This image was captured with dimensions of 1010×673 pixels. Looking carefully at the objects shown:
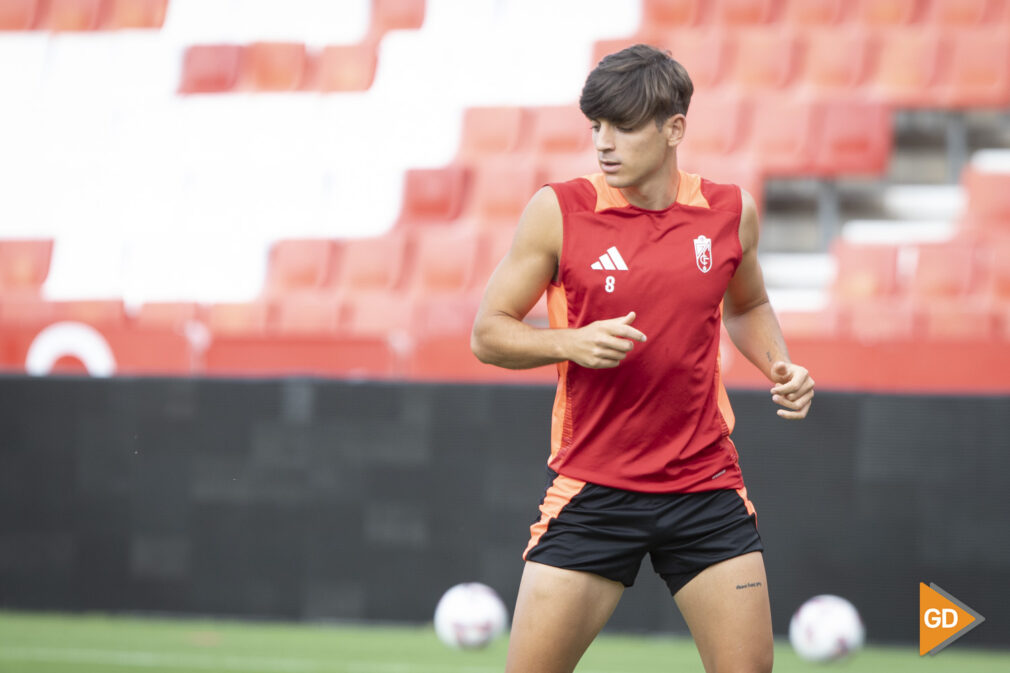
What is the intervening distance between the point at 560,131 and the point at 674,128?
991cm

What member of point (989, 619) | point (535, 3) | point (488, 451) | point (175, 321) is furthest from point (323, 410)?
point (535, 3)

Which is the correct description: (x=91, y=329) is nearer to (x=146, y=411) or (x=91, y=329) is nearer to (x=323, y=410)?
(x=146, y=411)

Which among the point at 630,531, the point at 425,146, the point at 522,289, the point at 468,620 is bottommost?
the point at 468,620

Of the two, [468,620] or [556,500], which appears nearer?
[556,500]

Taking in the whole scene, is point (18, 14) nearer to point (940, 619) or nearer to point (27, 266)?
point (27, 266)

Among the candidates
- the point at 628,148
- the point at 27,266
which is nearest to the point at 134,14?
the point at 27,266

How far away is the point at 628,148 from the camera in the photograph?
3.06 m

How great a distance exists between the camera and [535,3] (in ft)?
45.6

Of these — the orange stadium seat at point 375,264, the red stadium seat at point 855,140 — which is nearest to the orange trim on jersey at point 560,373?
the red stadium seat at point 855,140

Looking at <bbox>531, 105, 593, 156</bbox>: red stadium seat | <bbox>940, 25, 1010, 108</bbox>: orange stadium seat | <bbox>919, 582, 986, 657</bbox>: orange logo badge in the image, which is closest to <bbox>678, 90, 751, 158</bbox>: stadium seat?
<bbox>531, 105, 593, 156</bbox>: red stadium seat

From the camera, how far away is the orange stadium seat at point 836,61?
12391 mm

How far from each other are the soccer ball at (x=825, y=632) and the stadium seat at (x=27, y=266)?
946 cm

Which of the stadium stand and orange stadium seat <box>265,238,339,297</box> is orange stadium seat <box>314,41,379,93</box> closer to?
the stadium stand

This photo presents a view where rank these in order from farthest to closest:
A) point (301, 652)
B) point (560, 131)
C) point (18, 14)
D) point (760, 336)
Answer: point (18, 14)
point (560, 131)
point (301, 652)
point (760, 336)
